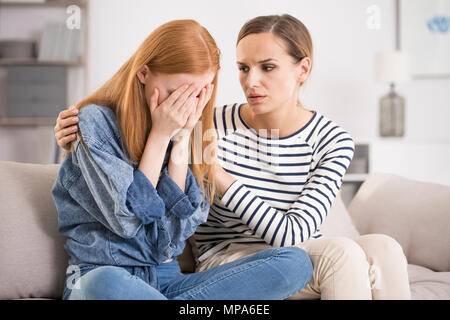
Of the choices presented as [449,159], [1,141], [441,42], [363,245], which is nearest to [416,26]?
[441,42]

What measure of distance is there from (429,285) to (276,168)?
458 mm

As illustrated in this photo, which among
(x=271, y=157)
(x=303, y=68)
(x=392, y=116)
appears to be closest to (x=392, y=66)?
(x=392, y=116)

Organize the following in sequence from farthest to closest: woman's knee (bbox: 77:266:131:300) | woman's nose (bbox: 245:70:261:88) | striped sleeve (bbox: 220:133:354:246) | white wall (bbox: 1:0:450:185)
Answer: white wall (bbox: 1:0:450:185) → woman's nose (bbox: 245:70:261:88) → striped sleeve (bbox: 220:133:354:246) → woman's knee (bbox: 77:266:131:300)

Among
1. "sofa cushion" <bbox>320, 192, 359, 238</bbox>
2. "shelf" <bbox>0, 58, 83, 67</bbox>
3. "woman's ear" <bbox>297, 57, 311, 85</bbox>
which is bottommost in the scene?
"sofa cushion" <bbox>320, 192, 359, 238</bbox>

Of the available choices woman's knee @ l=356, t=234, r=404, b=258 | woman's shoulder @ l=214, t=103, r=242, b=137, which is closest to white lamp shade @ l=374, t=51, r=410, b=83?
woman's shoulder @ l=214, t=103, r=242, b=137

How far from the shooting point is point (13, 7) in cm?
247

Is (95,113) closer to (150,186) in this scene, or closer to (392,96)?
(150,186)

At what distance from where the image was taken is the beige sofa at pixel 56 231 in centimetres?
105

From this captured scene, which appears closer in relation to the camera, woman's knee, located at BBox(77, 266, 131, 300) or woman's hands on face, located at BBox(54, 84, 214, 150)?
woman's knee, located at BBox(77, 266, 131, 300)

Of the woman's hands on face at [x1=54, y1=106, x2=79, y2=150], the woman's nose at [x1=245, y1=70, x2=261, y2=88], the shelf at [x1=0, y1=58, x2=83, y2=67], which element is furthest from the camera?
the shelf at [x1=0, y1=58, x2=83, y2=67]

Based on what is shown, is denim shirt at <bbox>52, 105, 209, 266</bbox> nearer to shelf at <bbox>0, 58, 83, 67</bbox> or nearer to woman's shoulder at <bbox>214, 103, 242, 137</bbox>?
woman's shoulder at <bbox>214, 103, 242, 137</bbox>

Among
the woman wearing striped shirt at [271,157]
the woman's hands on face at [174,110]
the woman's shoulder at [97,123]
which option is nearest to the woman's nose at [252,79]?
the woman wearing striped shirt at [271,157]

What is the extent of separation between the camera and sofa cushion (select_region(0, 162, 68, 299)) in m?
1.05

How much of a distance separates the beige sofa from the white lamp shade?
151 cm
